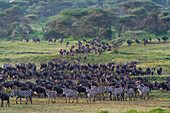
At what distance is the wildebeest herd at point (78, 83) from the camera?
938 inches

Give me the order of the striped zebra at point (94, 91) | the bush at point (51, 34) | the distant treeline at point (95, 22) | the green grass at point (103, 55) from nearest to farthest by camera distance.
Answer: the striped zebra at point (94, 91) < the green grass at point (103, 55) < the distant treeline at point (95, 22) < the bush at point (51, 34)

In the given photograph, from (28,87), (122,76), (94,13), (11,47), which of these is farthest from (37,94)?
(94,13)

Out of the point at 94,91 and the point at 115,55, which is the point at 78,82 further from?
the point at 115,55

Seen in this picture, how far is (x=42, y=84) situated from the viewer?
85.9 ft

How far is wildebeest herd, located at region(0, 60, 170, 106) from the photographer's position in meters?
23.8

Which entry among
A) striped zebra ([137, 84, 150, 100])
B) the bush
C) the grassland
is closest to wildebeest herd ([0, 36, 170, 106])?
striped zebra ([137, 84, 150, 100])

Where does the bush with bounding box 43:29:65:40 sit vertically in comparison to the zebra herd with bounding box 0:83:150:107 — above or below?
above

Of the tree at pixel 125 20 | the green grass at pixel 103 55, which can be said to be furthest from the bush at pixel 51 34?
the green grass at pixel 103 55

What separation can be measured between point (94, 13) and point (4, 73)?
1260 inches

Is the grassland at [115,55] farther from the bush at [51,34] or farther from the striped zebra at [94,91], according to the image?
the bush at [51,34]

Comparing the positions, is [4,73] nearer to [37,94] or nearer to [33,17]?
[37,94]

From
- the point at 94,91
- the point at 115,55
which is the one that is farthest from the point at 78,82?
the point at 115,55

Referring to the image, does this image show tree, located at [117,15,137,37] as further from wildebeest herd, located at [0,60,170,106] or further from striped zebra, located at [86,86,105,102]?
striped zebra, located at [86,86,105,102]

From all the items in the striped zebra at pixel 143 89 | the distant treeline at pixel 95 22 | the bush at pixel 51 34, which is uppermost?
the distant treeline at pixel 95 22
